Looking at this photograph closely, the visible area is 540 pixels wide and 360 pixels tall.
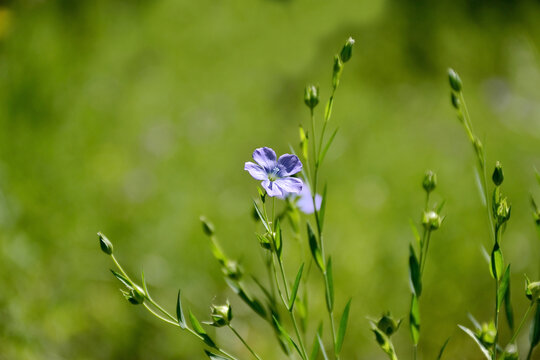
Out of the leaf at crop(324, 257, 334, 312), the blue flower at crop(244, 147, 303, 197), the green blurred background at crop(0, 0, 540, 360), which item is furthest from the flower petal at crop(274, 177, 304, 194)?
the green blurred background at crop(0, 0, 540, 360)

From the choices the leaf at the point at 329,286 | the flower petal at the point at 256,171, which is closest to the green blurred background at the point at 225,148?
the leaf at the point at 329,286

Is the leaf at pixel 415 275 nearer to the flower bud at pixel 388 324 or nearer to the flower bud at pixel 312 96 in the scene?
the flower bud at pixel 388 324

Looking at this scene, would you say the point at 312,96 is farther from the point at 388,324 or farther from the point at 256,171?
the point at 388,324

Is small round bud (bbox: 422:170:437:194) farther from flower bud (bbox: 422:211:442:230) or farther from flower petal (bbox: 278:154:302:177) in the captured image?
flower petal (bbox: 278:154:302:177)

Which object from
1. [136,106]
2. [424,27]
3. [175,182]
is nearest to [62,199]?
[175,182]

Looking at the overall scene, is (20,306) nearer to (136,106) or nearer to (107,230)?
(107,230)

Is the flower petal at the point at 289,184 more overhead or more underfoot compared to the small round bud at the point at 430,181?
more overhead
